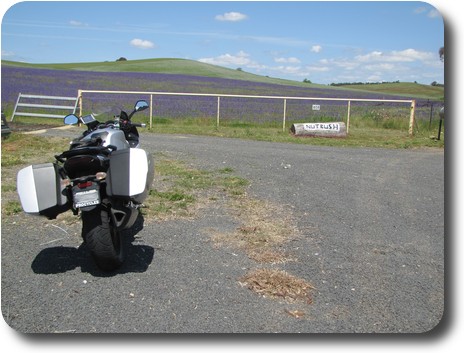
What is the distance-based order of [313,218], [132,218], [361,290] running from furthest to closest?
1. [313,218]
2. [132,218]
3. [361,290]

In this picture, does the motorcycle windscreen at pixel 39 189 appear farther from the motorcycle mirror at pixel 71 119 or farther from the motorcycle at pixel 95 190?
the motorcycle mirror at pixel 71 119

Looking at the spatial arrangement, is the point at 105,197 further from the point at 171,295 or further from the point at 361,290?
the point at 361,290

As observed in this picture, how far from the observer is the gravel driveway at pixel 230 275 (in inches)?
142

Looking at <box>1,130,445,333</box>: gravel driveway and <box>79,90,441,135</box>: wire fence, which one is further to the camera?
<box>79,90,441,135</box>: wire fence

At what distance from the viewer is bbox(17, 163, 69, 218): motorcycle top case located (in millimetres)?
4234

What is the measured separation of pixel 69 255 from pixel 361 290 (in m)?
2.63

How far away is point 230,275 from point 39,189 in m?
1.72

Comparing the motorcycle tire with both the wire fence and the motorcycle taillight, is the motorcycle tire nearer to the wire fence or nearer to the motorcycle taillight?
the motorcycle taillight

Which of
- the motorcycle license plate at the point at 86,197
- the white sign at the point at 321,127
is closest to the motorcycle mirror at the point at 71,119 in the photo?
the motorcycle license plate at the point at 86,197

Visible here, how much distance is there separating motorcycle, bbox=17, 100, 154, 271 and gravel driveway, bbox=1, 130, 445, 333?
335 mm

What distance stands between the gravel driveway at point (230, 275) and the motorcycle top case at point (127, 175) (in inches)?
27.9

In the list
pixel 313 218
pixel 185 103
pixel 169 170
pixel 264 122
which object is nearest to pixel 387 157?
pixel 169 170

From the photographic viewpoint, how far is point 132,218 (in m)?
4.49

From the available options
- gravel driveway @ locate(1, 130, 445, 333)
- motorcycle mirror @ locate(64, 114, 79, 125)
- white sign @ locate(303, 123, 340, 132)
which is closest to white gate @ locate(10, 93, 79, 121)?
white sign @ locate(303, 123, 340, 132)
